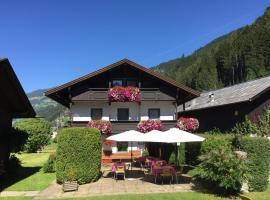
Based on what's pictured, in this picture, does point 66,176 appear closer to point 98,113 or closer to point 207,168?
point 207,168

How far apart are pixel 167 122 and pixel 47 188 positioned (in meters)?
14.5

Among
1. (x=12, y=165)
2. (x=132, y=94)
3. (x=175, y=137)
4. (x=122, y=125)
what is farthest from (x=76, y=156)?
(x=132, y=94)

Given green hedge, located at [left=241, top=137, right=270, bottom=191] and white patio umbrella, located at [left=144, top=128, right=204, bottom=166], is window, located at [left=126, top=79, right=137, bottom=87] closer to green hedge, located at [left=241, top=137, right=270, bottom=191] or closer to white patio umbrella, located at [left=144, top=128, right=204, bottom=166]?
white patio umbrella, located at [left=144, top=128, right=204, bottom=166]

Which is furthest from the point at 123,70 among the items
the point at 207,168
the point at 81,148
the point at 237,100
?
the point at 207,168

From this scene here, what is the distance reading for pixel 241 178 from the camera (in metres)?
13.5

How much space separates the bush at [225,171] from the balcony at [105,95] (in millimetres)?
14705

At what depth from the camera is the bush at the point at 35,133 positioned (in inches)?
1778

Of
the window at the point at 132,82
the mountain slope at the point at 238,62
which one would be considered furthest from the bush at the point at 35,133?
the mountain slope at the point at 238,62

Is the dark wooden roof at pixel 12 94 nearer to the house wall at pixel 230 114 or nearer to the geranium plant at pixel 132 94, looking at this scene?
the geranium plant at pixel 132 94

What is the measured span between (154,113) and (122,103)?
9.67 ft

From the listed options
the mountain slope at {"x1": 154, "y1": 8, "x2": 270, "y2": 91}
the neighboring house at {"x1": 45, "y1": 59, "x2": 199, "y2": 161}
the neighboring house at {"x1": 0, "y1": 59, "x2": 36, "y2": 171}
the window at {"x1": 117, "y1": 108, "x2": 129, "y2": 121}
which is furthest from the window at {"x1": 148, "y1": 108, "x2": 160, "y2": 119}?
the mountain slope at {"x1": 154, "y1": 8, "x2": 270, "y2": 91}

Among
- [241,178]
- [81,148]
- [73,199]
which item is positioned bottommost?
[73,199]

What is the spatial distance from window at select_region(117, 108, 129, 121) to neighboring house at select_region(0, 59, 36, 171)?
33.1 ft

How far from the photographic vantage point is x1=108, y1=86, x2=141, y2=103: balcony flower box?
91.0 ft
